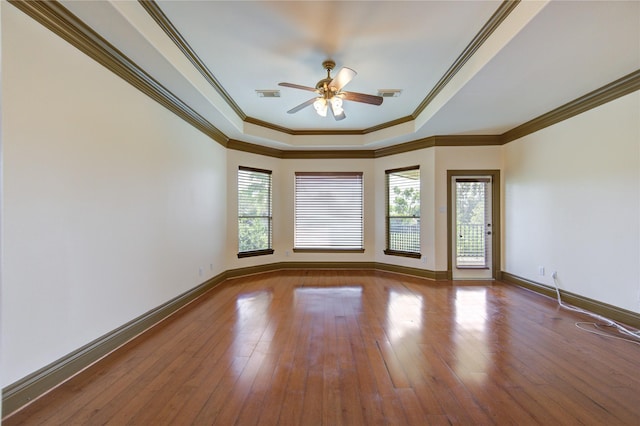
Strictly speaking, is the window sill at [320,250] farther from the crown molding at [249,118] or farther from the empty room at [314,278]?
the crown molding at [249,118]

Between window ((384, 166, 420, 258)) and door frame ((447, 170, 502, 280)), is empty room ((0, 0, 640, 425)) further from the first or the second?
window ((384, 166, 420, 258))

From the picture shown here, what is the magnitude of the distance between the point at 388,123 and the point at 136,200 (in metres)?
4.11

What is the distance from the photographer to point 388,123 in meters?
5.23

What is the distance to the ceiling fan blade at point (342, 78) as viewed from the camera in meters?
2.85

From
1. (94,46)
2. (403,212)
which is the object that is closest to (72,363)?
(94,46)

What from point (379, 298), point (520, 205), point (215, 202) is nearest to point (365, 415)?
point (379, 298)

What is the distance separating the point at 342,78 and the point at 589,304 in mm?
3936

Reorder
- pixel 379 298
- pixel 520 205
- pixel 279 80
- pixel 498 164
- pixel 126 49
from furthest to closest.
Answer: pixel 498 164 < pixel 520 205 < pixel 379 298 < pixel 279 80 < pixel 126 49

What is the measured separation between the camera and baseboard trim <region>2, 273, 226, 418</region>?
6.05 feet

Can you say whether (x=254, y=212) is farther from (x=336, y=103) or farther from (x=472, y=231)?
(x=472, y=231)

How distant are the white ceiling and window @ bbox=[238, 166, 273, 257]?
151cm

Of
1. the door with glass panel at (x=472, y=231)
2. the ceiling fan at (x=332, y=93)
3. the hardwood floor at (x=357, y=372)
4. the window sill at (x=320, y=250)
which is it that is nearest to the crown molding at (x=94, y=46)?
the ceiling fan at (x=332, y=93)

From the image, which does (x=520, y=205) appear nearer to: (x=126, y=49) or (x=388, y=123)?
(x=388, y=123)

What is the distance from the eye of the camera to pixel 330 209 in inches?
240
